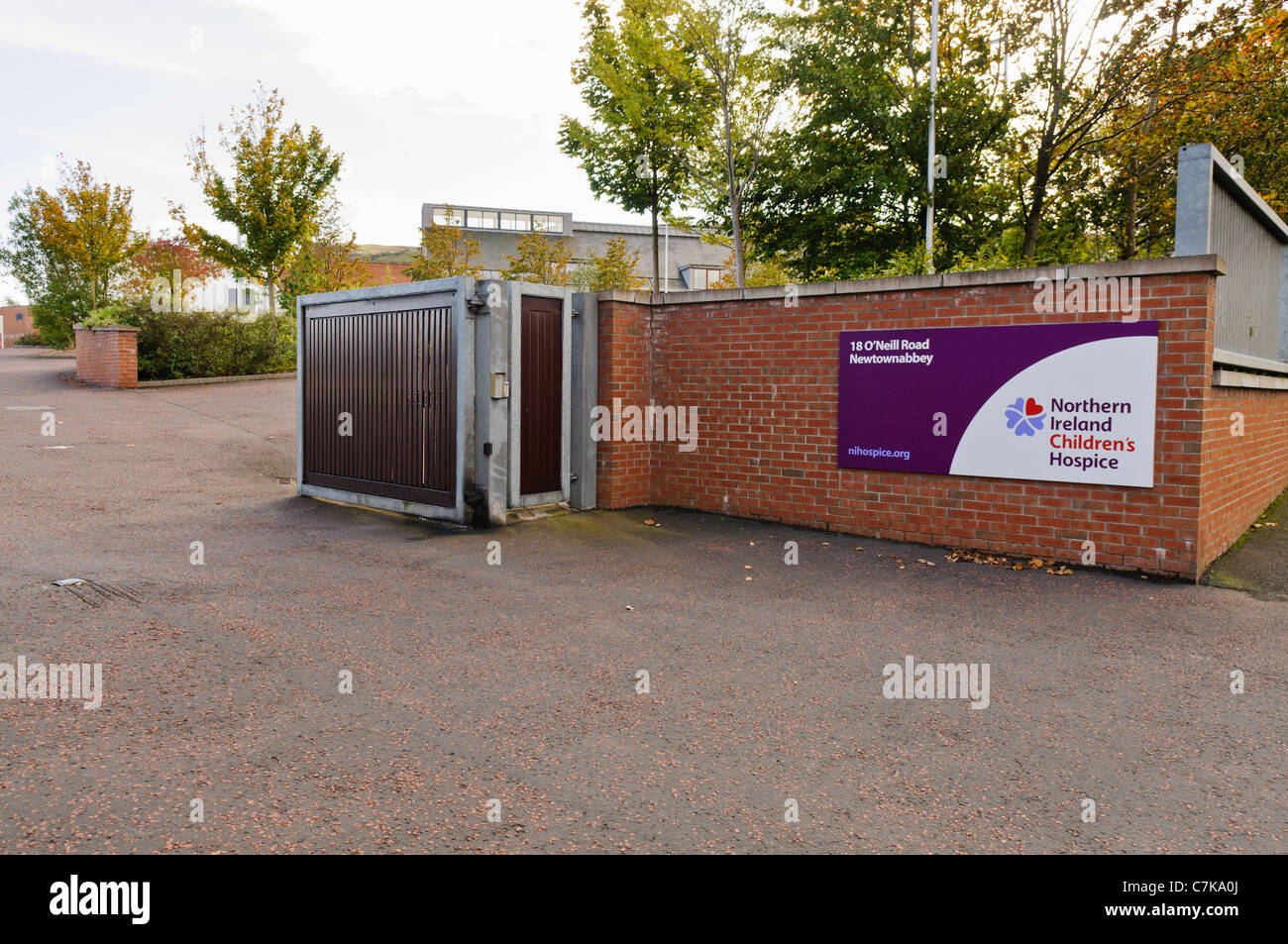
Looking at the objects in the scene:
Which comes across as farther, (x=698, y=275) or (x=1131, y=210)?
(x=698, y=275)

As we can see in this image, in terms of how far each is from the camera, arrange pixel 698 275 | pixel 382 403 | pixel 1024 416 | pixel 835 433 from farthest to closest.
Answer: pixel 698 275
pixel 382 403
pixel 835 433
pixel 1024 416

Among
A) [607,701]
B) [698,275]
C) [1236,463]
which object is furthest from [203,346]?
[698,275]

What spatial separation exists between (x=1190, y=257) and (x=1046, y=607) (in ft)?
11.1

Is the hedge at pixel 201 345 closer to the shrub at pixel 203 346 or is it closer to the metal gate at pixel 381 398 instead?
the shrub at pixel 203 346

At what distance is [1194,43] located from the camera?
20188 millimetres

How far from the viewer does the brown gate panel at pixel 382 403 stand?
10258 millimetres

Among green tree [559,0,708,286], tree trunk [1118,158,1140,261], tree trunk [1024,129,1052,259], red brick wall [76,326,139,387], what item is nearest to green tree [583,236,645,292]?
green tree [559,0,708,286]

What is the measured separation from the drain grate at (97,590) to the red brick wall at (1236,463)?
894cm

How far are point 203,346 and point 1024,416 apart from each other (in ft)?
63.0

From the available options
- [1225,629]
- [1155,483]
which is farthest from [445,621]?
[1155,483]

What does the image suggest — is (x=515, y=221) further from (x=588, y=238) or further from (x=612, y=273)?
(x=612, y=273)

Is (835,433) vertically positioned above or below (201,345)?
below

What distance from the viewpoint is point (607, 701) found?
16.2 feet

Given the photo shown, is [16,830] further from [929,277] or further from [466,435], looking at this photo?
[929,277]
